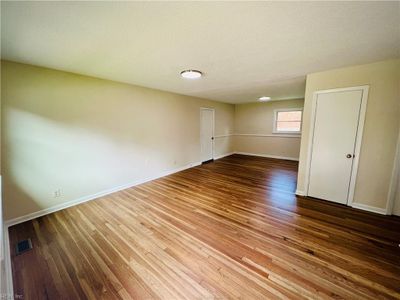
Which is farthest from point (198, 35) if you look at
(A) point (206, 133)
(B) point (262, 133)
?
(B) point (262, 133)

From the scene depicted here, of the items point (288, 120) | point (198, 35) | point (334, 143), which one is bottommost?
point (334, 143)

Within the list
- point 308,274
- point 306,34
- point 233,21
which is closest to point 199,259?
point 308,274

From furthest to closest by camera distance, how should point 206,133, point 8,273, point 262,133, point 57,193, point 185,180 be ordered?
point 262,133
point 206,133
point 185,180
point 57,193
point 8,273

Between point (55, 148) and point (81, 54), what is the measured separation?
1.62 metres

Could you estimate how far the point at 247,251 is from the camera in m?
1.90

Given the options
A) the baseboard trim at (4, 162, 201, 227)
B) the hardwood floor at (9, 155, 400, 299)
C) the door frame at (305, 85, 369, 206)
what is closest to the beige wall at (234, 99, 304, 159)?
the door frame at (305, 85, 369, 206)

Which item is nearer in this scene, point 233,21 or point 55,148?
point 233,21

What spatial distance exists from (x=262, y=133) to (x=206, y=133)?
2562 mm

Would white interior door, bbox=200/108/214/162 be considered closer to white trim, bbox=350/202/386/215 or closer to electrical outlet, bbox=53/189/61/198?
electrical outlet, bbox=53/189/61/198

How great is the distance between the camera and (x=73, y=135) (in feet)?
9.55

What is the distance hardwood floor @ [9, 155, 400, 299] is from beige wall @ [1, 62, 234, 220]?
51 centimetres

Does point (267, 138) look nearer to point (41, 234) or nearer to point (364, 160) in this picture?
point (364, 160)

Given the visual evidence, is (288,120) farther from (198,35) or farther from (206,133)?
(198,35)

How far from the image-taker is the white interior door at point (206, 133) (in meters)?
5.91
